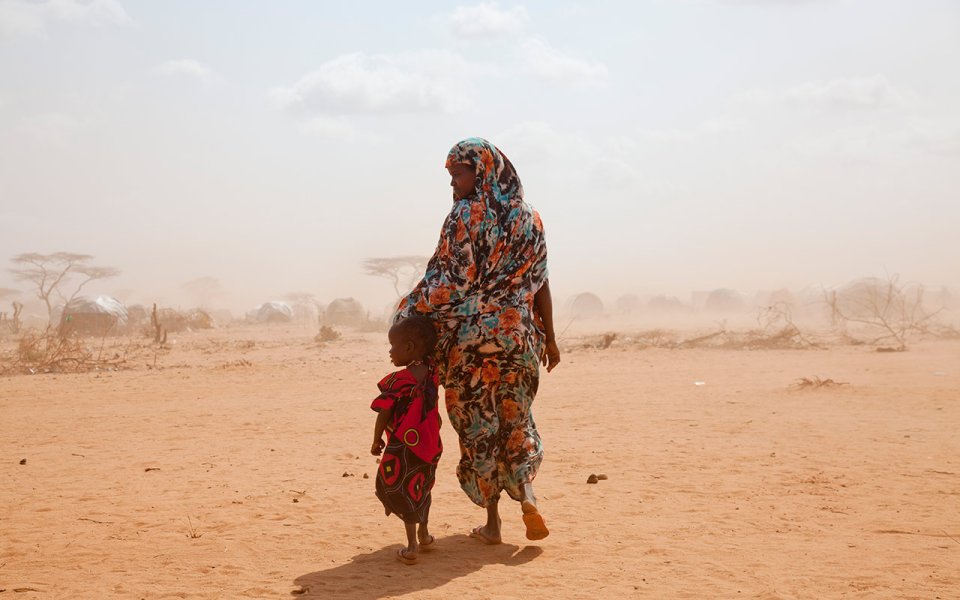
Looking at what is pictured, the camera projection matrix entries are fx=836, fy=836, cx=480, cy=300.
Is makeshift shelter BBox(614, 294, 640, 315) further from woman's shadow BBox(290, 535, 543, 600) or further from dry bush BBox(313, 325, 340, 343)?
woman's shadow BBox(290, 535, 543, 600)

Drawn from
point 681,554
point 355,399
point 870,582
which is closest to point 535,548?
point 681,554

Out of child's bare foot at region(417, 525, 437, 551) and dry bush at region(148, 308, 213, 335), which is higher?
dry bush at region(148, 308, 213, 335)

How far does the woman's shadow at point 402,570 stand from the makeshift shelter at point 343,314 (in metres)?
26.6

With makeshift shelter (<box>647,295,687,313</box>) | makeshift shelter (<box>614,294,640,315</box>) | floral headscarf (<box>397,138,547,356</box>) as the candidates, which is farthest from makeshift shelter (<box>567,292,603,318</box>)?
floral headscarf (<box>397,138,547,356</box>)

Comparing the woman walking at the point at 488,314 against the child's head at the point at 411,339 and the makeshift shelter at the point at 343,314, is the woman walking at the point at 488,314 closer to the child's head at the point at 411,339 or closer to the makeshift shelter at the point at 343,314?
the child's head at the point at 411,339

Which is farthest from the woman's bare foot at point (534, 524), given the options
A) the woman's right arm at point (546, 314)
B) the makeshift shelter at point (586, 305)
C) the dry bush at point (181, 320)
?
the makeshift shelter at point (586, 305)

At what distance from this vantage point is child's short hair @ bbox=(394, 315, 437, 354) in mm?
3691

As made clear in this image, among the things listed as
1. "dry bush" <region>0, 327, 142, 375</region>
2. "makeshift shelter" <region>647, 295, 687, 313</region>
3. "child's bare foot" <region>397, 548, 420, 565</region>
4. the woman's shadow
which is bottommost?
the woman's shadow

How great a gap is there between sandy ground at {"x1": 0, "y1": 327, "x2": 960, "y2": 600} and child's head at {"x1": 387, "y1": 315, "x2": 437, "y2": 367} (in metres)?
0.95

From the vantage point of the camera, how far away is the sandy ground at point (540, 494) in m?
3.55

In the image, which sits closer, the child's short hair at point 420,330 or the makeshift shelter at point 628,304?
the child's short hair at point 420,330

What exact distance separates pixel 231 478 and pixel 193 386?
599cm

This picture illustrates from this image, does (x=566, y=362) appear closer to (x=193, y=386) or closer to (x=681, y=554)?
(x=193, y=386)

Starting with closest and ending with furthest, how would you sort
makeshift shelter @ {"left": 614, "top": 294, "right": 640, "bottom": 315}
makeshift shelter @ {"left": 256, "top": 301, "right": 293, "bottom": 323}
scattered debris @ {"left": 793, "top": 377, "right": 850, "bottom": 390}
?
1. scattered debris @ {"left": 793, "top": 377, "right": 850, "bottom": 390}
2. makeshift shelter @ {"left": 256, "top": 301, "right": 293, "bottom": 323}
3. makeshift shelter @ {"left": 614, "top": 294, "right": 640, "bottom": 315}
